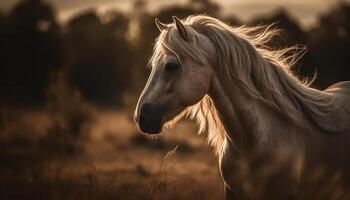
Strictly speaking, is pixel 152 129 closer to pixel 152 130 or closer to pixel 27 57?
pixel 152 130

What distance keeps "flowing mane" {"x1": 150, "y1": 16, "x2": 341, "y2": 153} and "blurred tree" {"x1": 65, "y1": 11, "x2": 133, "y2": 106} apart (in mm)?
38738

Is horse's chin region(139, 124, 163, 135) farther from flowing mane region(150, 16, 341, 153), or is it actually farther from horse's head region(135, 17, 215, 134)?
flowing mane region(150, 16, 341, 153)

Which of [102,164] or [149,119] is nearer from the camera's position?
[149,119]

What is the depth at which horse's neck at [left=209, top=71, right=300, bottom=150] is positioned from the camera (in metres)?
4.79

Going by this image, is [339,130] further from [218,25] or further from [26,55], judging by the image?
[26,55]

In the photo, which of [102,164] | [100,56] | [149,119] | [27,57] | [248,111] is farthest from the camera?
[100,56]

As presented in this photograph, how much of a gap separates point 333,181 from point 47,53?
33967 mm

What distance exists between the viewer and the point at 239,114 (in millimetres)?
4812

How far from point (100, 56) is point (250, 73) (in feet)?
138

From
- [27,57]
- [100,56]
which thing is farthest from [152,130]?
[100,56]

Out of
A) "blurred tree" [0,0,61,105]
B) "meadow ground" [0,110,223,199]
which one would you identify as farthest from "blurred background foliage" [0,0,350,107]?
"meadow ground" [0,110,223,199]

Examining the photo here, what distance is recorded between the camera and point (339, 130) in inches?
200

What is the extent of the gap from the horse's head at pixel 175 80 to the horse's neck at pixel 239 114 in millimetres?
157

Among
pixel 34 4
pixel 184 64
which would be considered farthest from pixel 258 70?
pixel 34 4
